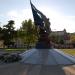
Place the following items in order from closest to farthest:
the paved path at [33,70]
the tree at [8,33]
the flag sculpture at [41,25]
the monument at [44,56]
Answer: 1. the paved path at [33,70]
2. the monument at [44,56]
3. the flag sculpture at [41,25]
4. the tree at [8,33]

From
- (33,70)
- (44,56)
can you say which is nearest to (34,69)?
(33,70)

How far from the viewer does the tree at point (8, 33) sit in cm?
8196

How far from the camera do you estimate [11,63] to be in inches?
728

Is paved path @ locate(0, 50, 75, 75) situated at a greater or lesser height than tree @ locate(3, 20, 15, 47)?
lesser

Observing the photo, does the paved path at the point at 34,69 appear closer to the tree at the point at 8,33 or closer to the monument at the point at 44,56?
the monument at the point at 44,56

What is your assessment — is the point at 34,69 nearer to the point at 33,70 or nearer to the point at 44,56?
the point at 33,70

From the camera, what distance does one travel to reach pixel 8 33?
8325 centimetres

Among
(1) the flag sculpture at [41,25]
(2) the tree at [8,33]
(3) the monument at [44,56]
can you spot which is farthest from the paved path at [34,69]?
(2) the tree at [8,33]

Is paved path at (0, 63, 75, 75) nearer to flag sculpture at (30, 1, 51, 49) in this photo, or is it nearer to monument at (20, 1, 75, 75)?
monument at (20, 1, 75, 75)

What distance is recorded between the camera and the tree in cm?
8196

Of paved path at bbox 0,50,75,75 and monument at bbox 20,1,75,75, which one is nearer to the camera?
paved path at bbox 0,50,75,75

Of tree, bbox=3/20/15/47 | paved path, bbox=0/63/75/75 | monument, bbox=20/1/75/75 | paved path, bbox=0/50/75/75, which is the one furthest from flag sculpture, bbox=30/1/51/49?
tree, bbox=3/20/15/47

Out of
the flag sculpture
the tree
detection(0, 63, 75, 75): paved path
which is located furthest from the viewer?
the tree

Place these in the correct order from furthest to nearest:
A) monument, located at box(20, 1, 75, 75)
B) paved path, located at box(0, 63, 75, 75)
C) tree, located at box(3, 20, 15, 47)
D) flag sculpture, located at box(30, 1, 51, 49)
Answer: tree, located at box(3, 20, 15, 47) → flag sculpture, located at box(30, 1, 51, 49) → monument, located at box(20, 1, 75, 75) → paved path, located at box(0, 63, 75, 75)
